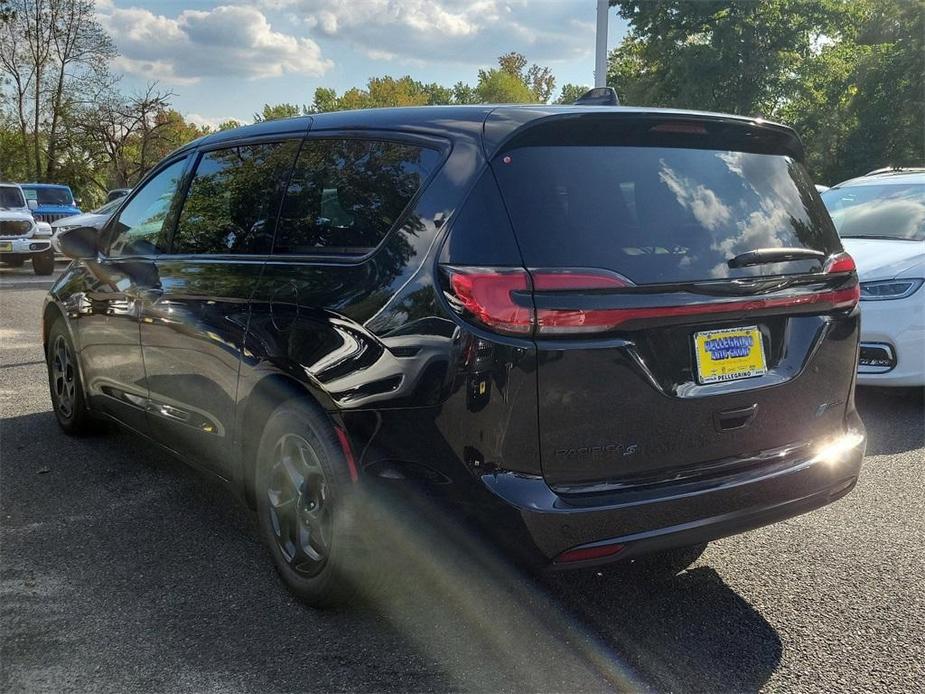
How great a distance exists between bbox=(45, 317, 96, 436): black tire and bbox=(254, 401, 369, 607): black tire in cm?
223

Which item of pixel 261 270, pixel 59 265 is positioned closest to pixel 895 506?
pixel 261 270

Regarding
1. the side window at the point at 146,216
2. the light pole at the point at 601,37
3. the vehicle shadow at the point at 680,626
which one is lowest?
the vehicle shadow at the point at 680,626

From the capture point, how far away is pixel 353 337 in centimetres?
290

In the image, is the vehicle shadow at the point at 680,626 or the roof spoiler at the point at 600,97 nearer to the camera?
the vehicle shadow at the point at 680,626

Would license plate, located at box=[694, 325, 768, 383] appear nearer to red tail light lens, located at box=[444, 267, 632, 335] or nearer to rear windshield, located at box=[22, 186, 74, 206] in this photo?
red tail light lens, located at box=[444, 267, 632, 335]

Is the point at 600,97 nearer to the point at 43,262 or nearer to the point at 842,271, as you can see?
the point at 842,271

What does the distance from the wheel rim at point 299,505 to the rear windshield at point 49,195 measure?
23825 mm

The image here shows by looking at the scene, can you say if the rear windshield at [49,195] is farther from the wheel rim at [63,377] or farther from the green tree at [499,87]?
the green tree at [499,87]

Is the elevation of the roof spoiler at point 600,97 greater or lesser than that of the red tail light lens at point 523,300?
greater

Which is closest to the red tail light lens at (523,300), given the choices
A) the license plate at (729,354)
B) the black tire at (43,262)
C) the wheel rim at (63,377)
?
the license plate at (729,354)

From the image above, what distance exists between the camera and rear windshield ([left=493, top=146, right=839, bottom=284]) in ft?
8.63

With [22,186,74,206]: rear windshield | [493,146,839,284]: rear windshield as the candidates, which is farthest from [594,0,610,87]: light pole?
[22,186,74,206]: rear windshield

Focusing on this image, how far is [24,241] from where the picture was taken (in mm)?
18328

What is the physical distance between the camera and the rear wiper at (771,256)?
2885 millimetres
